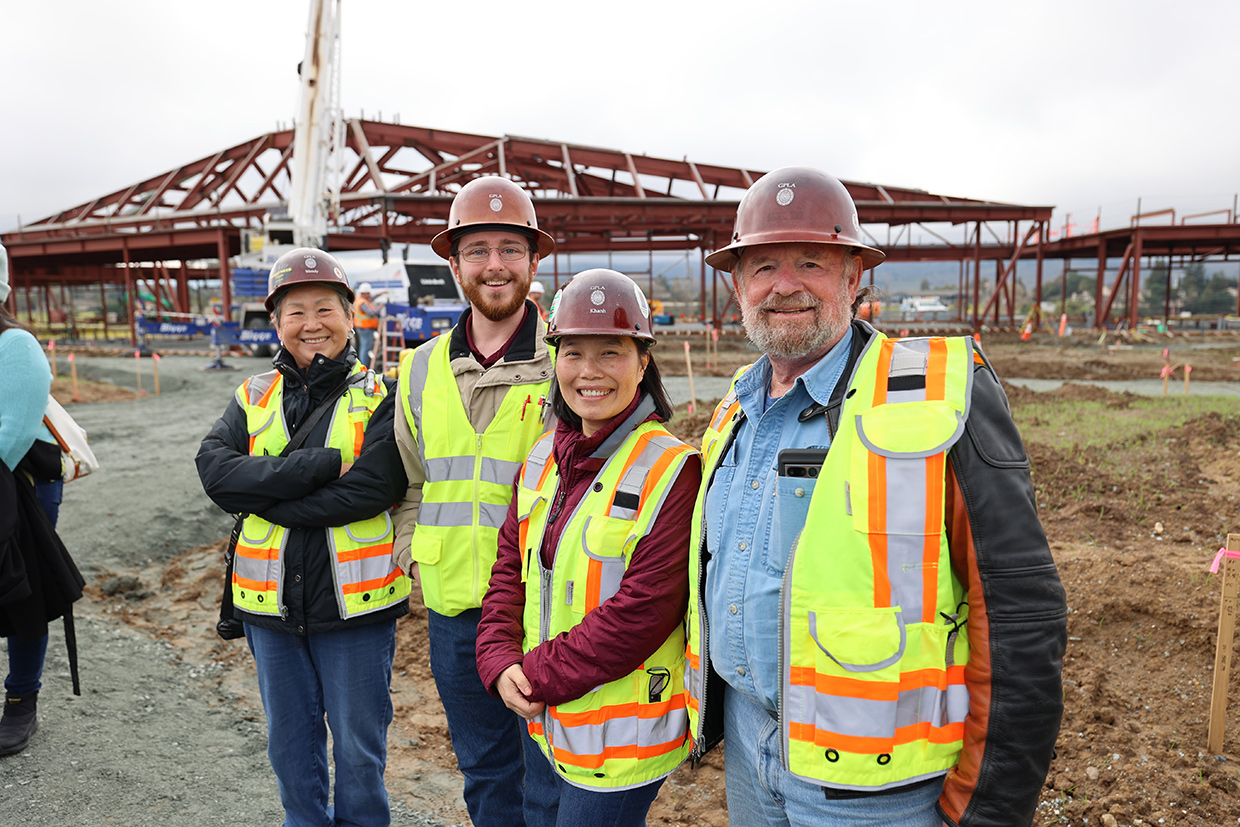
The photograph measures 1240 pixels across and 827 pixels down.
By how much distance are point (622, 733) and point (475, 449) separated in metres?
1.06

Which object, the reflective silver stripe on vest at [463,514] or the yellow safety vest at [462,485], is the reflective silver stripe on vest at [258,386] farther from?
the reflective silver stripe on vest at [463,514]

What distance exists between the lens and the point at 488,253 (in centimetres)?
257

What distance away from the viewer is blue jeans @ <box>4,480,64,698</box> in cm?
344

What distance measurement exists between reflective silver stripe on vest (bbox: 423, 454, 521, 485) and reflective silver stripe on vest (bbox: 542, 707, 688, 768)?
841 mm

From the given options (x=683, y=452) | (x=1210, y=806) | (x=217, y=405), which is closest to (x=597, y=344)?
(x=683, y=452)

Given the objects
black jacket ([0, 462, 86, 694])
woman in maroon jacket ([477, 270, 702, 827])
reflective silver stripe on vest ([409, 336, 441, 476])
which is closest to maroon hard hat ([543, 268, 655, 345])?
woman in maroon jacket ([477, 270, 702, 827])

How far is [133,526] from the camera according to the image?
6801 millimetres

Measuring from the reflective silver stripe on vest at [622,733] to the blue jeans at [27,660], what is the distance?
299 centimetres

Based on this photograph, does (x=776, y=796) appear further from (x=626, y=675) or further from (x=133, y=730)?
(x=133, y=730)

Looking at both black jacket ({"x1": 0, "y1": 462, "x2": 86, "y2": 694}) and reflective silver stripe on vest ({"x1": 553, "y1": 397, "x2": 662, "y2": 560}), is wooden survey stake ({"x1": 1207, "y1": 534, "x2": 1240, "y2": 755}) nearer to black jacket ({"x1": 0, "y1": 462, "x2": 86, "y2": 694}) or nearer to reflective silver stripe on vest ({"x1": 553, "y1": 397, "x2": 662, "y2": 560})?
reflective silver stripe on vest ({"x1": 553, "y1": 397, "x2": 662, "y2": 560})

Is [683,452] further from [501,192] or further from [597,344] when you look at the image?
[501,192]

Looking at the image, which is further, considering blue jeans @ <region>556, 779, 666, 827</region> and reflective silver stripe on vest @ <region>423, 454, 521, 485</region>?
reflective silver stripe on vest @ <region>423, 454, 521, 485</region>

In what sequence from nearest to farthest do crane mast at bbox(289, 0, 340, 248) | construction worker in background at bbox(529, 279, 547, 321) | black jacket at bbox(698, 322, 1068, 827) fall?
1. black jacket at bbox(698, 322, 1068, 827)
2. construction worker in background at bbox(529, 279, 547, 321)
3. crane mast at bbox(289, 0, 340, 248)

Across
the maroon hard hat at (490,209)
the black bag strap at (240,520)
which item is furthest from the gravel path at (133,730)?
the maroon hard hat at (490,209)
